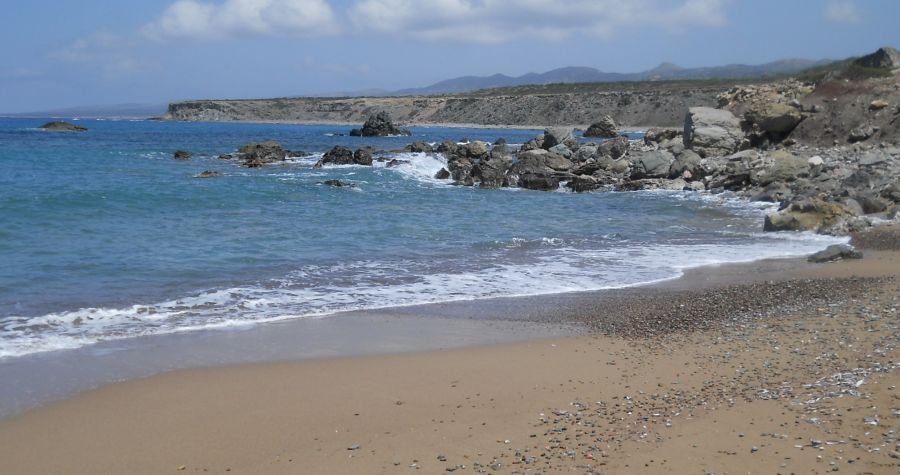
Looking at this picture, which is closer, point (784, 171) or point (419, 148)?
point (784, 171)

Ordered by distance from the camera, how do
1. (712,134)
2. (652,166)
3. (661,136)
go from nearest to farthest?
(652,166), (712,134), (661,136)

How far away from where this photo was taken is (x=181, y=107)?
148 metres

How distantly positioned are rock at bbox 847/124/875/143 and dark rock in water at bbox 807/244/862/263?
18579 mm

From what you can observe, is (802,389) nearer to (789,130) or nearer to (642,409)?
(642,409)

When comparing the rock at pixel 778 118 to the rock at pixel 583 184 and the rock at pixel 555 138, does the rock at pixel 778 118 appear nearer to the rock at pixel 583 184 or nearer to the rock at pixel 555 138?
the rock at pixel 583 184

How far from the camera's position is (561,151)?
36.0 metres

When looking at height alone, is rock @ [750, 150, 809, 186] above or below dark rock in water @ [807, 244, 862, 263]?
above

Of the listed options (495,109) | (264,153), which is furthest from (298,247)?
(495,109)

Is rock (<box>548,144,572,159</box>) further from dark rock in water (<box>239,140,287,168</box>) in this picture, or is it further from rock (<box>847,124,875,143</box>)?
dark rock in water (<box>239,140,287,168</box>)

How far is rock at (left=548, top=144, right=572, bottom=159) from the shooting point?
1400 inches

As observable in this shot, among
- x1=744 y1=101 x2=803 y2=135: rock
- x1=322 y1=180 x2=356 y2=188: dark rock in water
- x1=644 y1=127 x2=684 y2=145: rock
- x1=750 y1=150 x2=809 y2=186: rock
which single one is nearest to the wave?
x1=750 y1=150 x2=809 y2=186: rock

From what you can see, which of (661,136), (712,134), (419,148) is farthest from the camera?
(419,148)

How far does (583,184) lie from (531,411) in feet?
77.7

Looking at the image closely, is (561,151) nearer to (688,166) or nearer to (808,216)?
(688,166)
